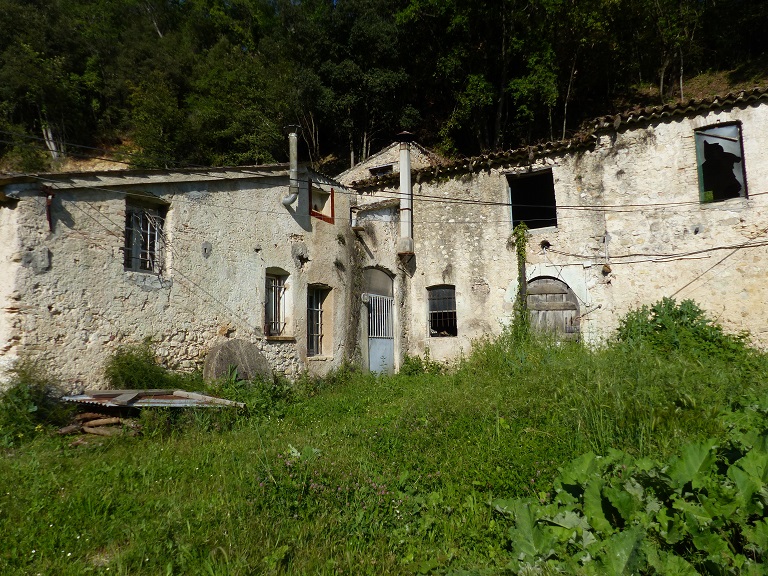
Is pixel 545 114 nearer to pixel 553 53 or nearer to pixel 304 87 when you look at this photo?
pixel 553 53

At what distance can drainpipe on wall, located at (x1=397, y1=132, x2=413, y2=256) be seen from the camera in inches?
495

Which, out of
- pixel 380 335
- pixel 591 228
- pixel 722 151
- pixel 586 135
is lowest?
pixel 380 335

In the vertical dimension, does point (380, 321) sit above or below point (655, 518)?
above

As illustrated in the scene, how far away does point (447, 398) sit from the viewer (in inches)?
273

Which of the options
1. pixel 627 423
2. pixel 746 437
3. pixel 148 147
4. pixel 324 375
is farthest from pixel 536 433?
pixel 148 147

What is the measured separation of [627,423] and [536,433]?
3.08 feet

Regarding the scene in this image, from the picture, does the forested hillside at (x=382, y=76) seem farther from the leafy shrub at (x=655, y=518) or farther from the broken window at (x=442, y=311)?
the leafy shrub at (x=655, y=518)

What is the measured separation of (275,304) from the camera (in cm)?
992

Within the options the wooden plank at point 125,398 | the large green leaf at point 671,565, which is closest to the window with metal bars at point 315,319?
the wooden plank at point 125,398

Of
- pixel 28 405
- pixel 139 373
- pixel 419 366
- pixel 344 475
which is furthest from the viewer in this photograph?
pixel 419 366

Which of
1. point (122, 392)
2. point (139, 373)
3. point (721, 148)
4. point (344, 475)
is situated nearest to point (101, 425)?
point (122, 392)

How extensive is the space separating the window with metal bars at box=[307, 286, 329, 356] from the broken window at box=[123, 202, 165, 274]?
11.4ft

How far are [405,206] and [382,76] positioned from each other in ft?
26.3

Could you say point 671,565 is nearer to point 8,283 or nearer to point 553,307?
point 8,283
